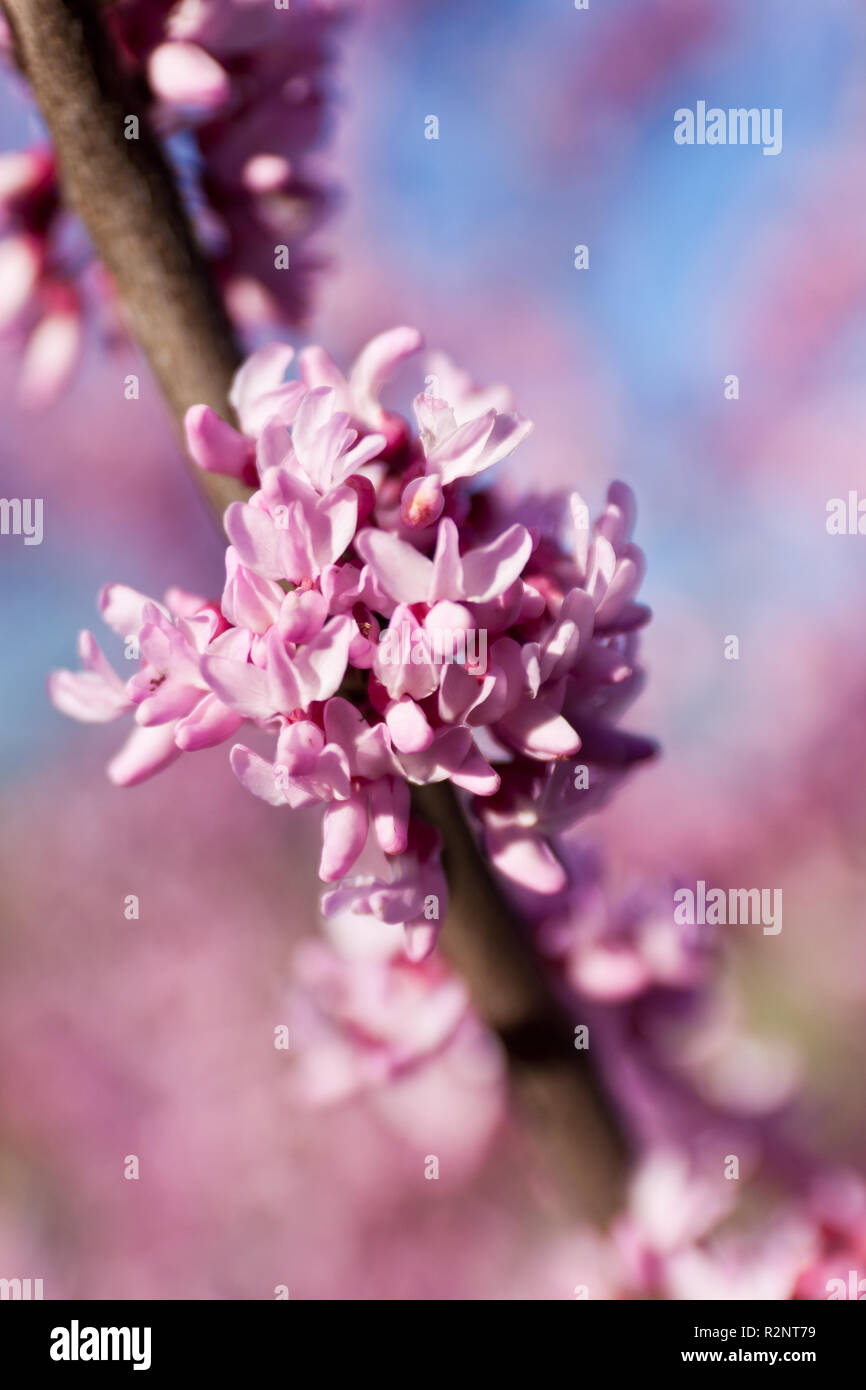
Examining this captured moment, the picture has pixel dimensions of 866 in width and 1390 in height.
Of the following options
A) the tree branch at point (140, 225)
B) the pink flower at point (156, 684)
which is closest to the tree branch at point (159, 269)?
the tree branch at point (140, 225)

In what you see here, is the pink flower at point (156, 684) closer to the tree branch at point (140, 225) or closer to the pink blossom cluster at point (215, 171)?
the tree branch at point (140, 225)

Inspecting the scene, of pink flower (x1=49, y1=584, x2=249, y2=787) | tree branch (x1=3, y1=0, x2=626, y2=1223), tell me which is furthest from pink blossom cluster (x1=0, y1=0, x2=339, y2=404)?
pink flower (x1=49, y1=584, x2=249, y2=787)

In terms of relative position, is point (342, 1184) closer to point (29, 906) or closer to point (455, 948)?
point (29, 906)

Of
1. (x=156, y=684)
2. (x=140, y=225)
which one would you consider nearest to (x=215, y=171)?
(x=140, y=225)

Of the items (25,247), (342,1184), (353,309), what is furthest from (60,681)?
(353,309)

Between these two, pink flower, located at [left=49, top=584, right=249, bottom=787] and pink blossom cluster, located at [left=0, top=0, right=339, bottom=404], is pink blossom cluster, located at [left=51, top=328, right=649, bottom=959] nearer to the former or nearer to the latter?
pink flower, located at [left=49, top=584, right=249, bottom=787]

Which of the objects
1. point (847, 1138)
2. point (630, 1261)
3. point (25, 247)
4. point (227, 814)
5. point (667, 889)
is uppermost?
point (25, 247)
